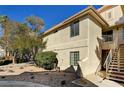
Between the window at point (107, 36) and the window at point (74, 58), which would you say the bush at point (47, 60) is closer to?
the window at point (74, 58)

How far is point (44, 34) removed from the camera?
17938mm

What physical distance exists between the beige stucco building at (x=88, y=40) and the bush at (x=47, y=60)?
50 centimetres

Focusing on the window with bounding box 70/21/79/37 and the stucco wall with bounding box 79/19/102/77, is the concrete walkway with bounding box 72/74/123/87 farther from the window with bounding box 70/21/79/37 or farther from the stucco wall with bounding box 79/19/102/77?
the window with bounding box 70/21/79/37

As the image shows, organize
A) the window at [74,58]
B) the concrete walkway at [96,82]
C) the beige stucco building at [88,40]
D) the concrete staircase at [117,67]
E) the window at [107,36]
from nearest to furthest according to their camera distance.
Answer: the concrete walkway at [96,82] → the concrete staircase at [117,67] → the beige stucco building at [88,40] → the window at [74,58] → the window at [107,36]

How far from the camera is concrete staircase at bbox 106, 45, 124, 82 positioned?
1220 cm

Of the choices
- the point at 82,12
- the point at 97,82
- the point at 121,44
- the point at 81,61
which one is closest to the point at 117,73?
the point at 97,82

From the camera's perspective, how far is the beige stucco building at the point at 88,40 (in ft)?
47.1

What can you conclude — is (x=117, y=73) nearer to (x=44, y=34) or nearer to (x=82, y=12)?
(x=82, y=12)

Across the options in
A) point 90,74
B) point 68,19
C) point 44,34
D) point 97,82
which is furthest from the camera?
point 44,34

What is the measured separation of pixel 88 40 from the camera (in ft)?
47.0

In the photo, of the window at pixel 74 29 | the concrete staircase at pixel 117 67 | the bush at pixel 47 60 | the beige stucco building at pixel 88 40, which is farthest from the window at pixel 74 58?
the concrete staircase at pixel 117 67

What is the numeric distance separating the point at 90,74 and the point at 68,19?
5.00 metres

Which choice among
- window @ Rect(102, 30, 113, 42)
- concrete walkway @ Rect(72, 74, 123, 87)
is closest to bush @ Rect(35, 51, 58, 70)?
concrete walkway @ Rect(72, 74, 123, 87)

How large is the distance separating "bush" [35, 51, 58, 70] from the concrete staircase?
5.20 meters
